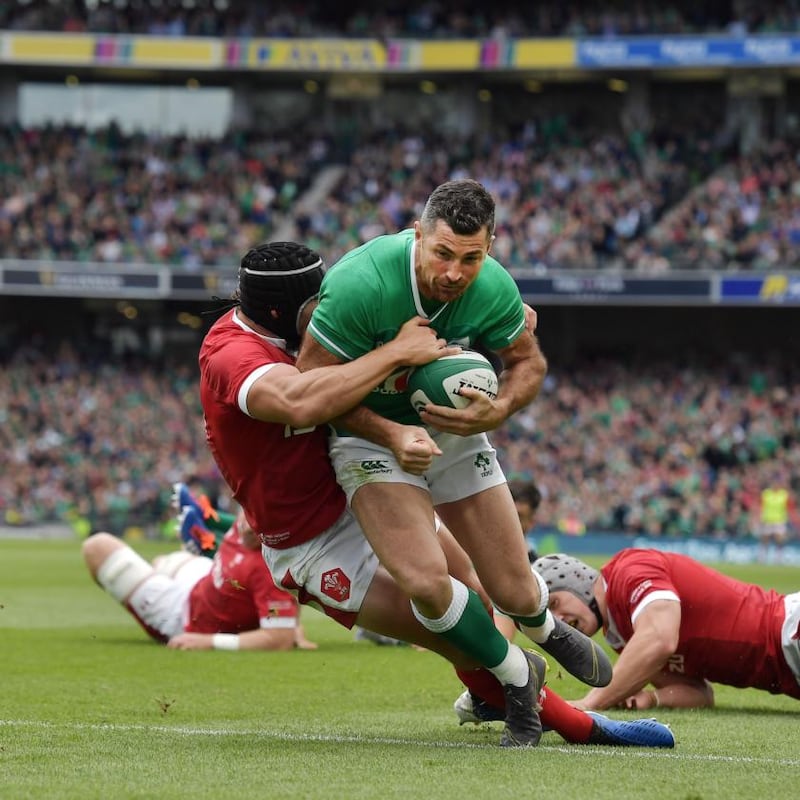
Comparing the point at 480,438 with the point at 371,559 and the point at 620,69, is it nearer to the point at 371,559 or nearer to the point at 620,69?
the point at 371,559

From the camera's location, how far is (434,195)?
5.70 m

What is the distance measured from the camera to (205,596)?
413 inches

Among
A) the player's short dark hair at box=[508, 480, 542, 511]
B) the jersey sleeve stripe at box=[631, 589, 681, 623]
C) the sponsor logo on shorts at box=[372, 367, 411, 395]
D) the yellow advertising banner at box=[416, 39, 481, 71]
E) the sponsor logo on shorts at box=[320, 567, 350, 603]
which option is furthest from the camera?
the yellow advertising banner at box=[416, 39, 481, 71]

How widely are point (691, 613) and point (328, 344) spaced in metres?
2.61

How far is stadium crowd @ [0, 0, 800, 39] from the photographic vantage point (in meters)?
37.9

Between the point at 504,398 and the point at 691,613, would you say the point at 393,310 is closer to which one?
the point at 504,398

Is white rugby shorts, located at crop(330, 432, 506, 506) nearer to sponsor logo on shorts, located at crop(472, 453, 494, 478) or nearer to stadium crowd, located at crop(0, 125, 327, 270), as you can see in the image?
sponsor logo on shorts, located at crop(472, 453, 494, 478)

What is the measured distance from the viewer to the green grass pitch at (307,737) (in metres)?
4.84

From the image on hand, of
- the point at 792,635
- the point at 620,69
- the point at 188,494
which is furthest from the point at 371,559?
the point at 620,69

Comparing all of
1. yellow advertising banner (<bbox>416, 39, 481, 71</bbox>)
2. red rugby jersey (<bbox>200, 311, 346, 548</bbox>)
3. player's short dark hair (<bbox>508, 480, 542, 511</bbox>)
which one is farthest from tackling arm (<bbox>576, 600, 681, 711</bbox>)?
yellow advertising banner (<bbox>416, 39, 481, 71</bbox>)

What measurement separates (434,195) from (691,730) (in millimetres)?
2753

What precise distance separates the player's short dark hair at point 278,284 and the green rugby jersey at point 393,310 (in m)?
0.34

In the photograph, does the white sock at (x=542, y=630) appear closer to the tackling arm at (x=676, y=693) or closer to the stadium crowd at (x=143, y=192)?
the tackling arm at (x=676, y=693)

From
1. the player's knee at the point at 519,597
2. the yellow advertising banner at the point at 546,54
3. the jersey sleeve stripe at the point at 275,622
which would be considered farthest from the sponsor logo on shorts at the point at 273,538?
the yellow advertising banner at the point at 546,54
